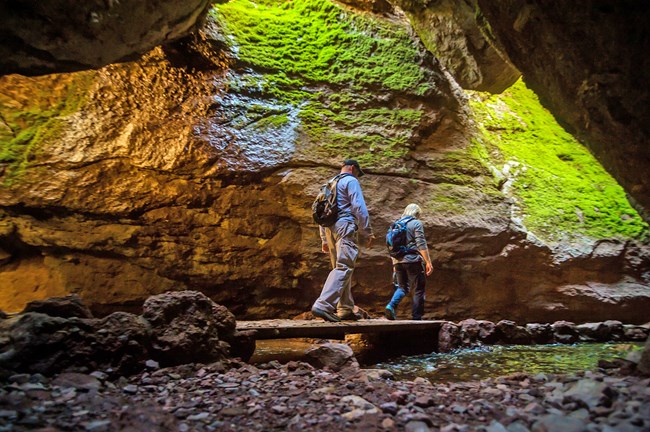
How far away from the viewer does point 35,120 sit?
7.09 meters

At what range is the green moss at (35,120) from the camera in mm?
6738

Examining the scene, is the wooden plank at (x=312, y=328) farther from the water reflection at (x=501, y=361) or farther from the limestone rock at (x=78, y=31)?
the limestone rock at (x=78, y=31)

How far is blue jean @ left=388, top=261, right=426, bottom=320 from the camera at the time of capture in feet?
22.9

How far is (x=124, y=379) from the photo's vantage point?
3170 millimetres

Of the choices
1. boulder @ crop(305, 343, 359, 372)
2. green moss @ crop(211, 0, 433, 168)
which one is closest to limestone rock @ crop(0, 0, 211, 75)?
green moss @ crop(211, 0, 433, 168)

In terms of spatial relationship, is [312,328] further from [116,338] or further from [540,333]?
[540,333]

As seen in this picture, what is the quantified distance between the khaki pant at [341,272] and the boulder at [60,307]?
292cm

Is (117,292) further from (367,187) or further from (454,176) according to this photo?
(454,176)

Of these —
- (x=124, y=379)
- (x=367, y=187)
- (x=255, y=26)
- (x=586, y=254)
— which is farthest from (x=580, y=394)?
(x=255, y=26)

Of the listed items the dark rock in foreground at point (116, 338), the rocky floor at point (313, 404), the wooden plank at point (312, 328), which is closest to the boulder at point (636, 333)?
the wooden plank at point (312, 328)

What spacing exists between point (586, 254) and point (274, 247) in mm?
6805

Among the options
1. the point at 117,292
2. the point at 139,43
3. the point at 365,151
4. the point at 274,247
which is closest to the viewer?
the point at 139,43

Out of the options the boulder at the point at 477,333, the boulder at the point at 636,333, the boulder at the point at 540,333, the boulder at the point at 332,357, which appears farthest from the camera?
the boulder at the point at 636,333

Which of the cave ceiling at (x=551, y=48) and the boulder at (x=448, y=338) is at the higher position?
the cave ceiling at (x=551, y=48)
